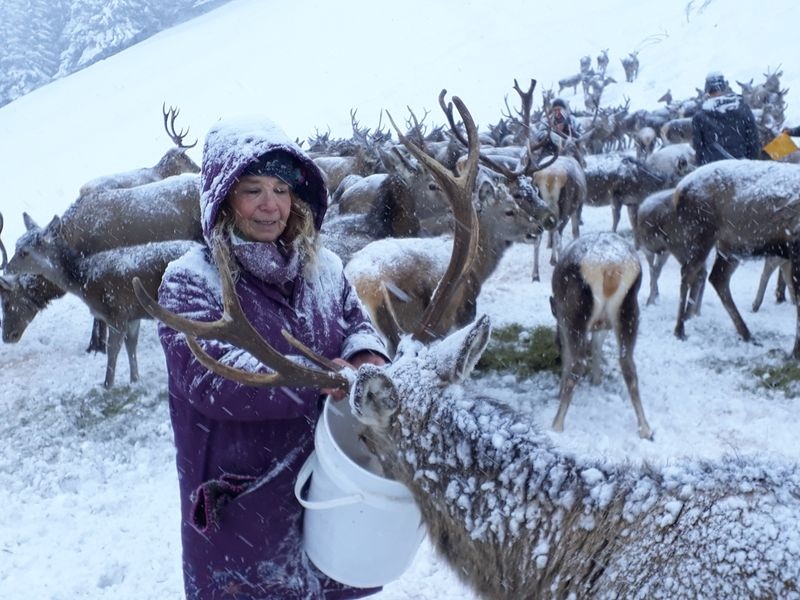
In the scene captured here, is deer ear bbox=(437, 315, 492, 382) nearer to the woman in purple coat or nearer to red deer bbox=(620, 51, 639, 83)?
the woman in purple coat

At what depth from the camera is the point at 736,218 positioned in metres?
6.80

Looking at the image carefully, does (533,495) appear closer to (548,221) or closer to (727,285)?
(548,221)

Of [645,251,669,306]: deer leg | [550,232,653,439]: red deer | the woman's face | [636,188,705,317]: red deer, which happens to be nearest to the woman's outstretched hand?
the woman's face

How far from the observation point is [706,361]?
658 cm

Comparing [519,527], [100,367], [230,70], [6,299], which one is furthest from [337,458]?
[230,70]

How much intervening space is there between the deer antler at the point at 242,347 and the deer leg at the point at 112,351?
17.3 feet

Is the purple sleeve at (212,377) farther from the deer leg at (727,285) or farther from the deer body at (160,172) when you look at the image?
the deer body at (160,172)

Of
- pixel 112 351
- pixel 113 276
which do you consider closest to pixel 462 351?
pixel 113 276

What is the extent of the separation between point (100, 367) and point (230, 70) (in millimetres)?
43177

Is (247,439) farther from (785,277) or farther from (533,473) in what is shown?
(785,277)

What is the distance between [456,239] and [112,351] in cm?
544

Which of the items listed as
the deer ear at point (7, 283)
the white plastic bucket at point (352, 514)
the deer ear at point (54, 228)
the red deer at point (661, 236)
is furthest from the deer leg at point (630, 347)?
the deer ear at point (7, 283)

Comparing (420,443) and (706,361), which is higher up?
(420,443)

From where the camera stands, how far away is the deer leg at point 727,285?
7012 millimetres
